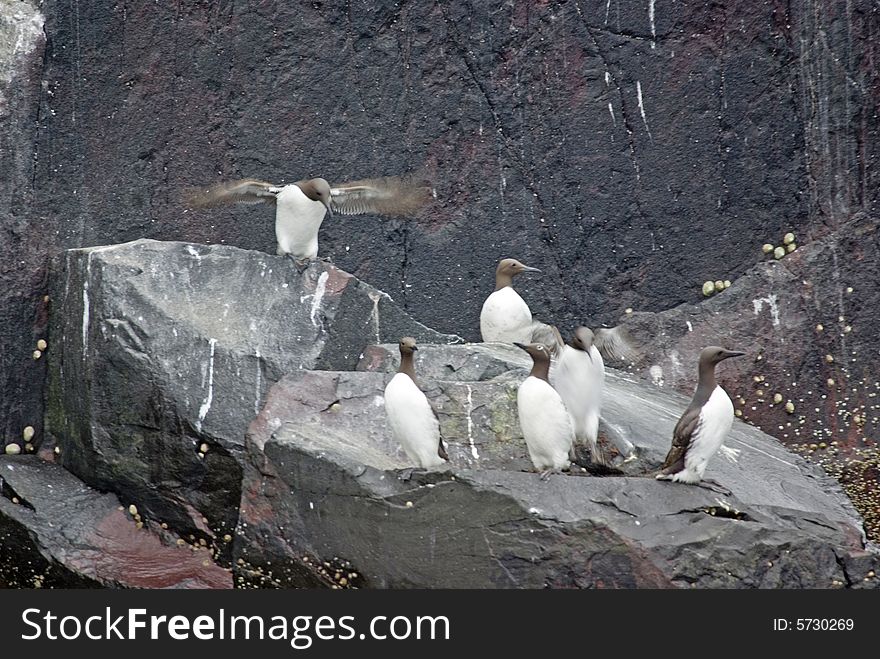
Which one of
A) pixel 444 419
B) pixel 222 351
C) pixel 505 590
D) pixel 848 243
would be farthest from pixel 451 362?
pixel 848 243

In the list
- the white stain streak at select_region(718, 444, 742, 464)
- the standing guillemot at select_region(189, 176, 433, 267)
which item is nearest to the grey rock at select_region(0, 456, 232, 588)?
the standing guillemot at select_region(189, 176, 433, 267)

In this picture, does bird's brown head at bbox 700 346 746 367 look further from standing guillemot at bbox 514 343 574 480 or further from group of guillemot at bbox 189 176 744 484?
standing guillemot at bbox 514 343 574 480

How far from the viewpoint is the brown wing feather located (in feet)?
23.9

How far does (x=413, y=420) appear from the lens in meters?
7.49

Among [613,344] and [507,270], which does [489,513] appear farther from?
[507,270]

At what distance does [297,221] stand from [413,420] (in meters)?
2.56

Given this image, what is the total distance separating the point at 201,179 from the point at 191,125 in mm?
450

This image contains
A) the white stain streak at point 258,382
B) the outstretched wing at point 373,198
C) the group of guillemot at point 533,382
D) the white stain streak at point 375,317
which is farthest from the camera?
the outstretched wing at point 373,198

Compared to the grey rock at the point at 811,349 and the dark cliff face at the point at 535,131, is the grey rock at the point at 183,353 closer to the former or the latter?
the dark cliff face at the point at 535,131

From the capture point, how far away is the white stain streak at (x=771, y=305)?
1071 cm

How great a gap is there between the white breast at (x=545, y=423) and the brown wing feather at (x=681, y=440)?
57 cm

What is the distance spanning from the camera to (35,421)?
9.97 m

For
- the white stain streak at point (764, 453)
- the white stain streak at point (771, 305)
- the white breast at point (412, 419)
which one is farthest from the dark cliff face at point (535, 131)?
the white breast at point (412, 419)

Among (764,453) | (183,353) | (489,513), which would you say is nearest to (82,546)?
(183,353)
